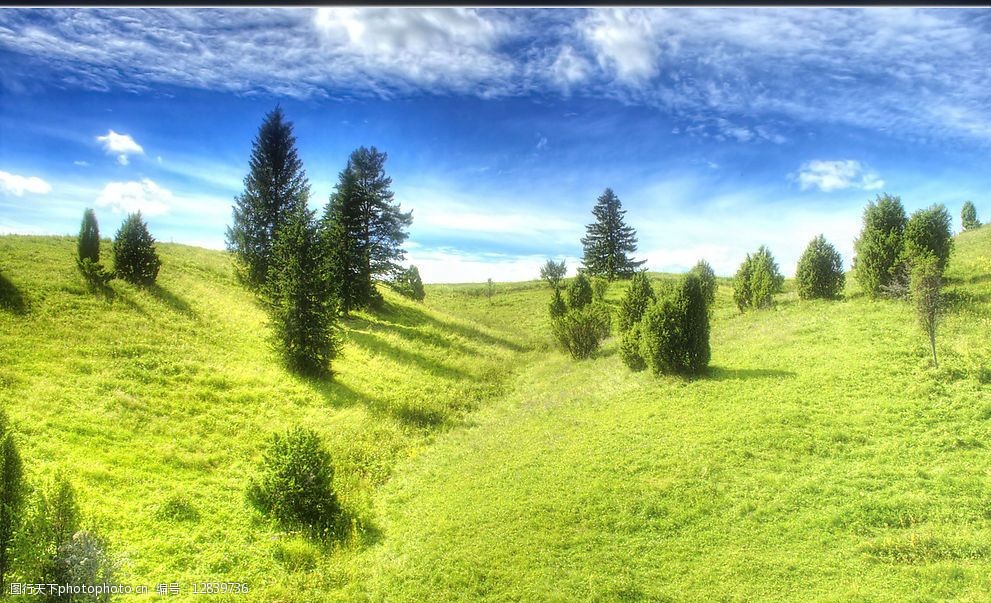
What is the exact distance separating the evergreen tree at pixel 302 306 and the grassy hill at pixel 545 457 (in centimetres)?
149

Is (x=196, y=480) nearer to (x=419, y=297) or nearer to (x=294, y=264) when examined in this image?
(x=294, y=264)

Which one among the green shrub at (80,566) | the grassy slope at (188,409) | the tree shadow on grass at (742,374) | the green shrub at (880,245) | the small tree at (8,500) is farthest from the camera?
the green shrub at (880,245)

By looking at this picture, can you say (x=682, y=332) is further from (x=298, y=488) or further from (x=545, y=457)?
(x=298, y=488)

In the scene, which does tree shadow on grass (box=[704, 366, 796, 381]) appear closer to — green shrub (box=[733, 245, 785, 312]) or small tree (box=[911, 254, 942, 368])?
small tree (box=[911, 254, 942, 368])

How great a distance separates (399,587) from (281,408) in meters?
12.4

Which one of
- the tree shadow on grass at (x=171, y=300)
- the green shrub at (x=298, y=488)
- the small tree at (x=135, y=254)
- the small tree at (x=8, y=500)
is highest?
the small tree at (x=135, y=254)

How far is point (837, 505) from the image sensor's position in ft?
37.2

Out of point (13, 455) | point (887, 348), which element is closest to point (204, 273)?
point (13, 455)

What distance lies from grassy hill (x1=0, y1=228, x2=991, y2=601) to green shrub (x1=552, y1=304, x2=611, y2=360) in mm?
6311

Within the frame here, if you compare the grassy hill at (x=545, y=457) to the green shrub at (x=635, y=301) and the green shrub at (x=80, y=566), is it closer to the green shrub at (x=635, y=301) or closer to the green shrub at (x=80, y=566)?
the green shrub at (x=80, y=566)

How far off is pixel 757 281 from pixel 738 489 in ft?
90.3

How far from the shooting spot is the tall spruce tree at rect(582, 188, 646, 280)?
62625 mm

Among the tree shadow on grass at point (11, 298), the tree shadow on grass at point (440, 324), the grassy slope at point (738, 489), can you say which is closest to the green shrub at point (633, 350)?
the grassy slope at point (738, 489)

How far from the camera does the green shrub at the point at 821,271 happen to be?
97.0ft
